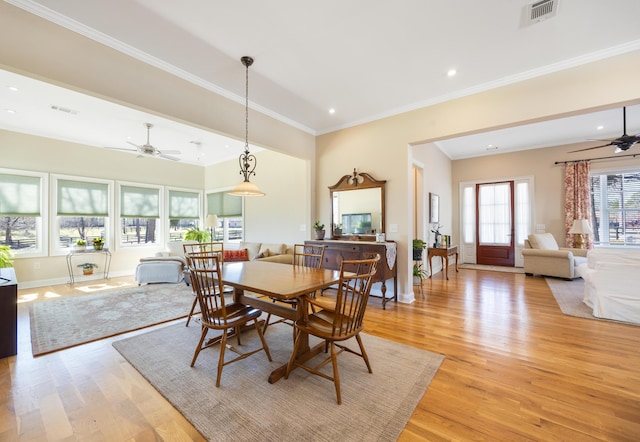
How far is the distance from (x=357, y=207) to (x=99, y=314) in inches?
164

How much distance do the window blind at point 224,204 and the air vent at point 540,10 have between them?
6336 millimetres

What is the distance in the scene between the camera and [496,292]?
15.1ft

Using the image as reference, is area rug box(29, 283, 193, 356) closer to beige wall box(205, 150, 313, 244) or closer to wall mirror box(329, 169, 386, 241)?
Answer: beige wall box(205, 150, 313, 244)

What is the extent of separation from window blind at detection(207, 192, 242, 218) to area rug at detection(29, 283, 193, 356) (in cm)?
291

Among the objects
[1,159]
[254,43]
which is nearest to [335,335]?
[254,43]

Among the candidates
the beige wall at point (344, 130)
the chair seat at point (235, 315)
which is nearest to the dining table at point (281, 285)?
the chair seat at point (235, 315)

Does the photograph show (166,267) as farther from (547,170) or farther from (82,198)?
(547,170)

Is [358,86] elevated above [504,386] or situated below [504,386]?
above

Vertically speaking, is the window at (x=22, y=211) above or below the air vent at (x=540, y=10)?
below

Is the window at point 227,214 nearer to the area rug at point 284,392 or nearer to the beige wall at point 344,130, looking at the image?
the beige wall at point 344,130

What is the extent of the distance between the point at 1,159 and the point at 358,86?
690cm

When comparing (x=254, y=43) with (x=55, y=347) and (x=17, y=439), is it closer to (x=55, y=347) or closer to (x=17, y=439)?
(x=17, y=439)

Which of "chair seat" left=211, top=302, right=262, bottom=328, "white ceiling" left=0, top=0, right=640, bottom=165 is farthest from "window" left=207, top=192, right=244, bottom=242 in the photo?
"chair seat" left=211, top=302, right=262, bottom=328

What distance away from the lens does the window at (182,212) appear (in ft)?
24.7
